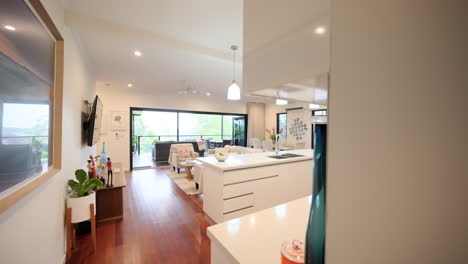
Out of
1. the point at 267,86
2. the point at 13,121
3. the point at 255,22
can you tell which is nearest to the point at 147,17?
the point at 13,121

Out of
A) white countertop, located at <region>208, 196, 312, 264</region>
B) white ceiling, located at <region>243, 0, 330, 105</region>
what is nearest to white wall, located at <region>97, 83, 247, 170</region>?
white countertop, located at <region>208, 196, 312, 264</region>

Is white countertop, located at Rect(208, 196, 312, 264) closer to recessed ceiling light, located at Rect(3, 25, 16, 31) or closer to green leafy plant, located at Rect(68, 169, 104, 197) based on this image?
recessed ceiling light, located at Rect(3, 25, 16, 31)

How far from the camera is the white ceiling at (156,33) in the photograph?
191 cm

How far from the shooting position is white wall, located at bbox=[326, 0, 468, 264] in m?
0.23

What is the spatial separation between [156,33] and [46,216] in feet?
7.40

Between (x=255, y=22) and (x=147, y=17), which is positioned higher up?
(x=147, y=17)

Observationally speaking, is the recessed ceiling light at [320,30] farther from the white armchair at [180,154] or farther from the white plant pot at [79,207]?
the white armchair at [180,154]

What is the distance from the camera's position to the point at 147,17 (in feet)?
6.86

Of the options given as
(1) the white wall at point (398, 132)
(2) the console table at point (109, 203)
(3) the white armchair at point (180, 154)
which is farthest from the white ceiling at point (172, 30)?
(3) the white armchair at point (180, 154)

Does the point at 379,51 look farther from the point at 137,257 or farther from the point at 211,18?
the point at 137,257

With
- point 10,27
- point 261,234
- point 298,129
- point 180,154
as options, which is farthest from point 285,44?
point 298,129

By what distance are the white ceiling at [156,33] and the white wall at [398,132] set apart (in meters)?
1.91

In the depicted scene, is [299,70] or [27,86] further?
[27,86]

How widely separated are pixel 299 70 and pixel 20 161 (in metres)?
A: 1.49
